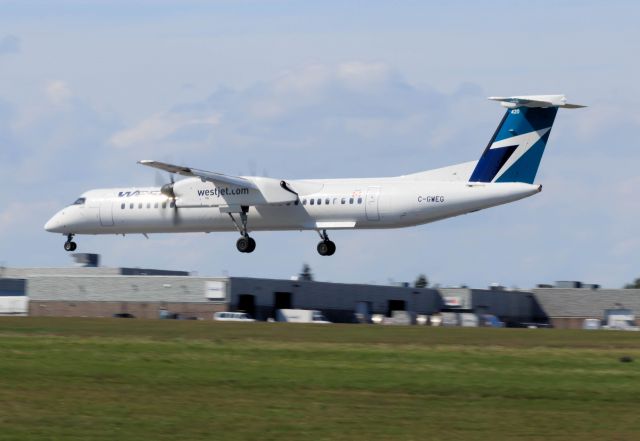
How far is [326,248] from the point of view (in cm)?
4766

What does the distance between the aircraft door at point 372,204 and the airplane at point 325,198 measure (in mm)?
38

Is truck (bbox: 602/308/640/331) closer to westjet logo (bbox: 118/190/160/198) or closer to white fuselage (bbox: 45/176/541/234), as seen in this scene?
white fuselage (bbox: 45/176/541/234)

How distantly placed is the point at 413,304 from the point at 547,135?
4578cm

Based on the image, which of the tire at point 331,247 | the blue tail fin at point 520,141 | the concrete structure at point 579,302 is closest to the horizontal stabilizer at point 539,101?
the blue tail fin at point 520,141

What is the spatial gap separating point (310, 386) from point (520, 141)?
59.4ft

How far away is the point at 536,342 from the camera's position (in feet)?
132

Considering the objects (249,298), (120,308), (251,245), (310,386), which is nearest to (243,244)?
(251,245)

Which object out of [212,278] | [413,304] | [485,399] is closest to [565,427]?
[485,399]

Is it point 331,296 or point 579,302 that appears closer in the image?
point 331,296

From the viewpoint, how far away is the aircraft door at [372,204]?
4381cm

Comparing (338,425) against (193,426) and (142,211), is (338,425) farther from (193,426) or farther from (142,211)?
(142,211)

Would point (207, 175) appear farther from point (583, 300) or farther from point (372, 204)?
point (583, 300)

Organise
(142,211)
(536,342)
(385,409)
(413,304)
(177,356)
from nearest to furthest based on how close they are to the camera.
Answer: (385,409)
(177,356)
(536,342)
(142,211)
(413,304)

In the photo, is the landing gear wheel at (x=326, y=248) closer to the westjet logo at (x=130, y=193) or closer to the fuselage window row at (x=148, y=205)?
the fuselage window row at (x=148, y=205)
